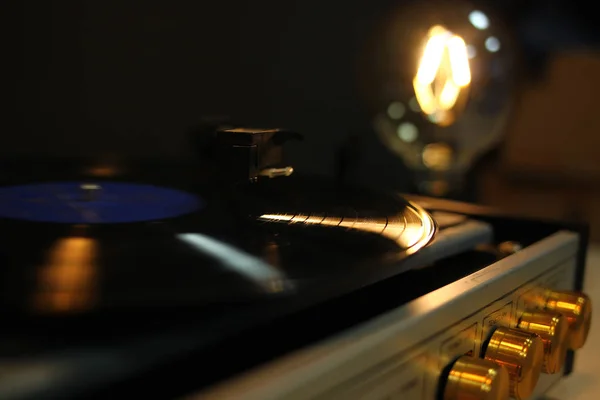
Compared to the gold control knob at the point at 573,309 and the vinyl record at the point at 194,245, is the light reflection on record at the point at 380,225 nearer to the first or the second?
the vinyl record at the point at 194,245

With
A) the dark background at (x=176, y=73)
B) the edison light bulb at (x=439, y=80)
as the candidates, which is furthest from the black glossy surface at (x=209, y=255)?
the edison light bulb at (x=439, y=80)

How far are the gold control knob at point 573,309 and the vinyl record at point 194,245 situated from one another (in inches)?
6.0

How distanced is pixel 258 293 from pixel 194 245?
8cm

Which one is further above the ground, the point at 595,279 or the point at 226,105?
the point at 226,105

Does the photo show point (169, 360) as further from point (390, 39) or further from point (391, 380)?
point (390, 39)

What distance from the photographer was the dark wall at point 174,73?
2.69 ft

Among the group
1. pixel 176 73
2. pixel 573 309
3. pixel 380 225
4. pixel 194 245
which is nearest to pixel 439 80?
pixel 176 73

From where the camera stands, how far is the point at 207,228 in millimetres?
409

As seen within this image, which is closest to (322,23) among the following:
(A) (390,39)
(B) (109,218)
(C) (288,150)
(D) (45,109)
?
(A) (390,39)

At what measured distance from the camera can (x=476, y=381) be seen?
0.41 m

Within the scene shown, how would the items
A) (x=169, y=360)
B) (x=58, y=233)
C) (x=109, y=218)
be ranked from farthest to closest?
(x=109, y=218)
(x=58, y=233)
(x=169, y=360)

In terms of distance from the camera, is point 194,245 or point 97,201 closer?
point 194,245

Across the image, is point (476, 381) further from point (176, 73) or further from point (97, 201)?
point (176, 73)

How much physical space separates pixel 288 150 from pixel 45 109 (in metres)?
0.45
